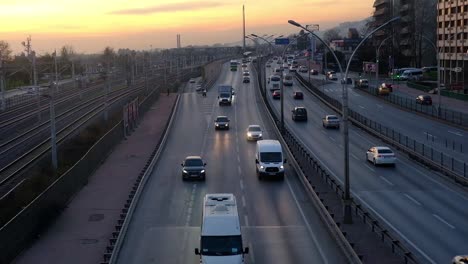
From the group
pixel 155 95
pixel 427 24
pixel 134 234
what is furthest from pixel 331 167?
pixel 427 24

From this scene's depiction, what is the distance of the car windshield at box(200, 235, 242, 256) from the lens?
18203 mm

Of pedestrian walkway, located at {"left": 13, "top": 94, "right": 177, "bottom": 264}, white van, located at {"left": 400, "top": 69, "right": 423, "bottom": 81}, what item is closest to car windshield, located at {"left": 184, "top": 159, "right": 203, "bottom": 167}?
pedestrian walkway, located at {"left": 13, "top": 94, "right": 177, "bottom": 264}

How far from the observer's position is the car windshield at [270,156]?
33844 millimetres

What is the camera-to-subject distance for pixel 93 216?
87.5 ft

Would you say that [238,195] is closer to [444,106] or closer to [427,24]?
[444,106]

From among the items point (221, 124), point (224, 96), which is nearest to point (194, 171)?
point (221, 124)

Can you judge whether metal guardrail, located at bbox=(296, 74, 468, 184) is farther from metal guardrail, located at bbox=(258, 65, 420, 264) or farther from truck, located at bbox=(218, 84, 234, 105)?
truck, located at bbox=(218, 84, 234, 105)

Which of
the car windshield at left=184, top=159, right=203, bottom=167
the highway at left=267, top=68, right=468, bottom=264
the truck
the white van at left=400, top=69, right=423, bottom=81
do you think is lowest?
the highway at left=267, top=68, right=468, bottom=264

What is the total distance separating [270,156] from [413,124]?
83.3 ft

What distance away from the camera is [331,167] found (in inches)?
1473

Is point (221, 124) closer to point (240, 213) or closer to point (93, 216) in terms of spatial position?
point (240, 213)

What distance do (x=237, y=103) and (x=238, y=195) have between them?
4566cm

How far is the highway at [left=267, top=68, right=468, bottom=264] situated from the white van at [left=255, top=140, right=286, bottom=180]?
Answer: 3.08 meters

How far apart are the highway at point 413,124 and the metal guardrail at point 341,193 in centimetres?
888
